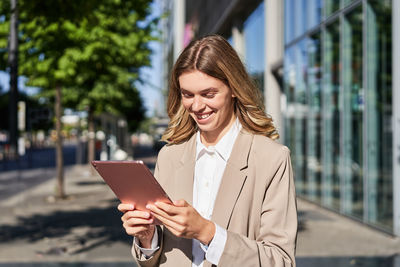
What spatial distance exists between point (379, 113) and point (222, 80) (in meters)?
7.36

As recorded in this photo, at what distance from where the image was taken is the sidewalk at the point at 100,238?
6504 millimetres

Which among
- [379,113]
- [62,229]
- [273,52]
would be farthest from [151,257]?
[273,52]

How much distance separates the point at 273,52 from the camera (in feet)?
50.4

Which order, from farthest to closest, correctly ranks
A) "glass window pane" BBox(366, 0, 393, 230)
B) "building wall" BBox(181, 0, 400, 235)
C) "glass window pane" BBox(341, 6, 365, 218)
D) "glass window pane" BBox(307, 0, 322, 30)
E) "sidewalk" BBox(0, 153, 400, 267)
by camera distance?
"glass window pane" BBox(307, 0, 322, 30), "glass window pane" BBox(341, 6, 365, 218), "building wall" BBox(181, 0, 400, 235), "glass window pane" BBox(366, 0, 393, 230), "sidewalk" BBox(0, 153, 400, 267)

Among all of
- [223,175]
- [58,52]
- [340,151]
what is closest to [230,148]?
[223,175]

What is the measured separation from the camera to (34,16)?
689cm

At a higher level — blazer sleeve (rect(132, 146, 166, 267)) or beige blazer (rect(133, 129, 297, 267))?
beige blazer (rect(133, 129, 297, 267))

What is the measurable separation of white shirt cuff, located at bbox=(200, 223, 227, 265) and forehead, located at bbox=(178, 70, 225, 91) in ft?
1.46

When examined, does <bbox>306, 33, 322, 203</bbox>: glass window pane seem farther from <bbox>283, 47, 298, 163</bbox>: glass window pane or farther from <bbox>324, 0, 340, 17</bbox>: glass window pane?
<bbox>283, 47, 298, 163</bbox>: glass window pane

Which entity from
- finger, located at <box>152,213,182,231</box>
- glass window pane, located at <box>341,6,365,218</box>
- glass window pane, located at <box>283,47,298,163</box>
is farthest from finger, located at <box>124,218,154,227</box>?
glass window pane, located at <box>283,47,298,163</box>

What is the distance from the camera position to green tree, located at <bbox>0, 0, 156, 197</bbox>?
694cm

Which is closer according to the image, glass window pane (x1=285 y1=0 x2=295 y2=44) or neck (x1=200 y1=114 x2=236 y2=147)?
neck (x1=200 y1=114 x2=236 y2=147)

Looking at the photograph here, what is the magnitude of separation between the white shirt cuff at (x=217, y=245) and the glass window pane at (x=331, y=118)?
355 inches

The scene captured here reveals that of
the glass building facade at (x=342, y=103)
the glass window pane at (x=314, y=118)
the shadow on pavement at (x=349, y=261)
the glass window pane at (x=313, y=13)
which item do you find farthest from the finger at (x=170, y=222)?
the glass window pane at (x=313, y=13)
